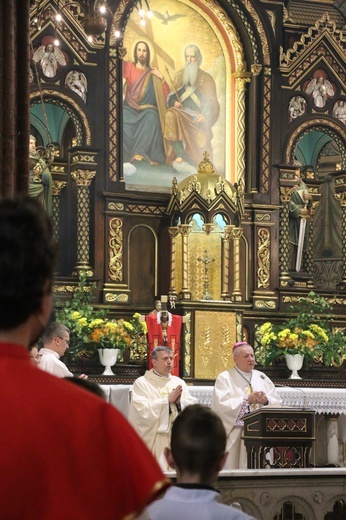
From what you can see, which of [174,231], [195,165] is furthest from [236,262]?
[195,165]

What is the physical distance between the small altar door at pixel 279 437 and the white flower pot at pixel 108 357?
15.7 ft

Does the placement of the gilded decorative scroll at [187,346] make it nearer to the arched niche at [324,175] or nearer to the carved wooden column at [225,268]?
the carved wooden column at [225,268]

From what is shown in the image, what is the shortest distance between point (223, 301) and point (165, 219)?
151 cm

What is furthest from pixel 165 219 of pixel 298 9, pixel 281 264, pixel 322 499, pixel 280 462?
pixel 322 499

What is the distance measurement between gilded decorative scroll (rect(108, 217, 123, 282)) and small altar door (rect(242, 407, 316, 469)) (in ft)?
19.8

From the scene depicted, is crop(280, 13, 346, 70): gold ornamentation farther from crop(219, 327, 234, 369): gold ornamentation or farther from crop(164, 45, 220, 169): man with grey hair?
crop(219, 327, 234, 369): gold ornamentation

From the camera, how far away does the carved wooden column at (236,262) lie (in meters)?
17.0

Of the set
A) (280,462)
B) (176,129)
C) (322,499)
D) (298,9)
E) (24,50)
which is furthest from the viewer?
(298,9)

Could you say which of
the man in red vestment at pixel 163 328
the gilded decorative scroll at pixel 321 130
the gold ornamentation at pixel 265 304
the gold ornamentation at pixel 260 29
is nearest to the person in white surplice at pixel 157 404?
the man in red vestment at pixel 163 328

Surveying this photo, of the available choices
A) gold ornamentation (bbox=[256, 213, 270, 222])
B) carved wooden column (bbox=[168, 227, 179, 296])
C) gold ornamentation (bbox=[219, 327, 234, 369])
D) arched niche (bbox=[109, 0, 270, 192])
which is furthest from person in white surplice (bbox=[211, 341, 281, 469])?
arched niche (bbox=[109, 0, 270, 192])

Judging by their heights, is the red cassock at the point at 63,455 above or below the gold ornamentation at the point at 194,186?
below

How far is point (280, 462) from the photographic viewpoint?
421 inches

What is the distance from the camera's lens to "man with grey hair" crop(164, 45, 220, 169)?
17.9 meters

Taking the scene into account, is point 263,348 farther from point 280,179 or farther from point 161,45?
point 161,45
